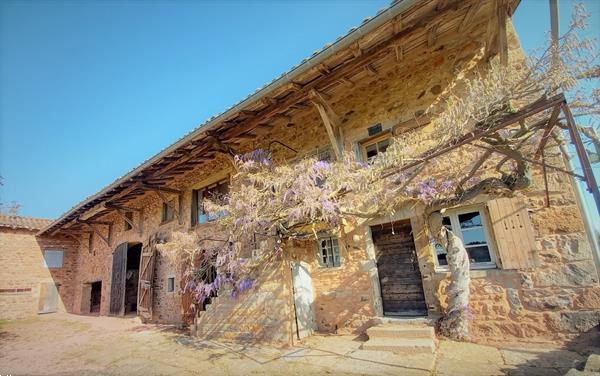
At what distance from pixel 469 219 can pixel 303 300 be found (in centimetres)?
343

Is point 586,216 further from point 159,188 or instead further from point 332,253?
point 159,188

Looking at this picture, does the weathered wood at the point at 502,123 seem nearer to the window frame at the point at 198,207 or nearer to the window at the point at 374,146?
the window at the point at 374,146

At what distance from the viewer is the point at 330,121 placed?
6031 mm

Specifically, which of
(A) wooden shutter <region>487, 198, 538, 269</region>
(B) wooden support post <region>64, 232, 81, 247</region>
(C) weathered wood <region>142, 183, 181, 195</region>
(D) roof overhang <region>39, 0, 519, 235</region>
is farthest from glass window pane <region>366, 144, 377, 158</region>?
(B) wooden support post <region>64, 232, 81, 247</region>

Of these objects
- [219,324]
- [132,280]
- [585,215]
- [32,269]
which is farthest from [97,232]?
[585,215]

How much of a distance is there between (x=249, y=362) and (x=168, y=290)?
5818 mm

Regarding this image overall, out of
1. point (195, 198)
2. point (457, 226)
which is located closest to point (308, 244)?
point (457, 226)

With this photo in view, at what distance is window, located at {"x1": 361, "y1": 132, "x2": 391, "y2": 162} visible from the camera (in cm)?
585

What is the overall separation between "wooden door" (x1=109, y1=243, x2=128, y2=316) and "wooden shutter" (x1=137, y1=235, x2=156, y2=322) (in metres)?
1.81

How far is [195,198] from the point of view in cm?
912

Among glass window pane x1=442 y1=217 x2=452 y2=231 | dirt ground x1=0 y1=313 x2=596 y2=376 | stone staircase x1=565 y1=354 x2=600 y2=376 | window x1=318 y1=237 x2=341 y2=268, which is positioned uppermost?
glass window pane x1=442 y1=217 x2=452 y2=231

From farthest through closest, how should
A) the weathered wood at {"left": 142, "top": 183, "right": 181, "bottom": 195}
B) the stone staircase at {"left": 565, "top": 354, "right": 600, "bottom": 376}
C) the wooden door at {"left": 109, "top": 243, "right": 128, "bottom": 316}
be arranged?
the wooden door at {"left": 109, "top": 243, "right": 128, "bottom": 316}, the weathered wood at {"left": 142, "top": 183, "right": 181, "bottom": 195}, the stone staircase at {"left": 565, "top": 354, "right": 600, "bottom": 376}

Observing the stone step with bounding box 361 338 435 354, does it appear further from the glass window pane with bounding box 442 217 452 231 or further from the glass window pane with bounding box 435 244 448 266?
the glass window pane with bounding box 442 217 452 231

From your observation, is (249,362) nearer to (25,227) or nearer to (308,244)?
(308,244)
